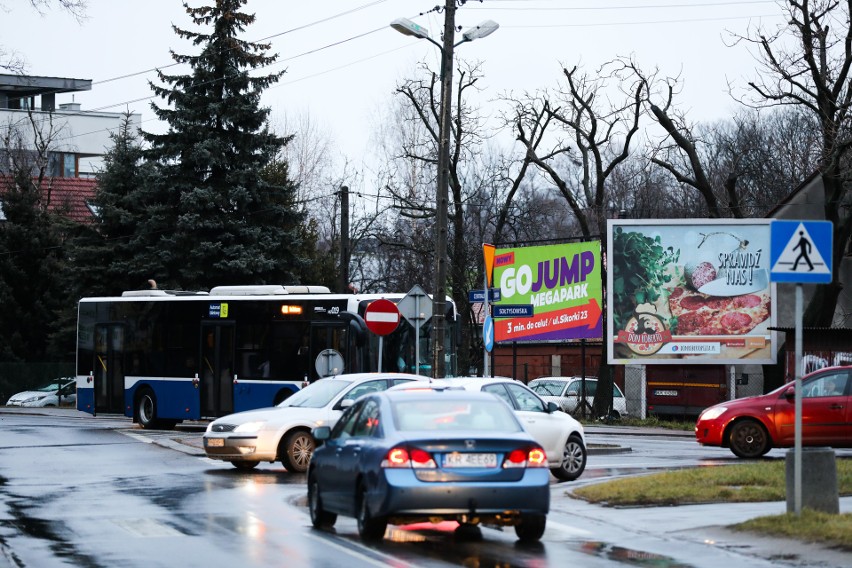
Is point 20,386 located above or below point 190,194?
below

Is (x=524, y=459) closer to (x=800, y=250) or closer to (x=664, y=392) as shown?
(x=800, y=250)

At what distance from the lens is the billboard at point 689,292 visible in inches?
1556

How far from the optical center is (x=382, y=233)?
6212 centimetres

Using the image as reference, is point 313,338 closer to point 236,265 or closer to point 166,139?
point 236,265

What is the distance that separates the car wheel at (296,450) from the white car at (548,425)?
2.70 metres

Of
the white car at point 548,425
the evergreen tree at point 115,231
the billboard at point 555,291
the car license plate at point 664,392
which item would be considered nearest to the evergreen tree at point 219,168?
the evergreen tree at point 115,231

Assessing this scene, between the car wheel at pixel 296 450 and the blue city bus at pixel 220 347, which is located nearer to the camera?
the car wheel at pixel 296 450

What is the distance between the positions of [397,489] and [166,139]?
3942cm

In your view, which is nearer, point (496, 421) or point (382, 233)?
point (496, 421)

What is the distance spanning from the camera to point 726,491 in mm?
16484

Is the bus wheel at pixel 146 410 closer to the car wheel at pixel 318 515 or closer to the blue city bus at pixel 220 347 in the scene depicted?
the blue city bus at pixel 220 347

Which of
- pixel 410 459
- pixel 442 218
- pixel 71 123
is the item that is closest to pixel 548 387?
pixel 442 218

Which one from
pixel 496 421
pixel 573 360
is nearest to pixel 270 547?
pixel 496 421

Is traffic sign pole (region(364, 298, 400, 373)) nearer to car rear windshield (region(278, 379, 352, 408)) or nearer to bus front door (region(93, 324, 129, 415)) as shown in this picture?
car rear windshield (region(278, 379, 352, 408))
